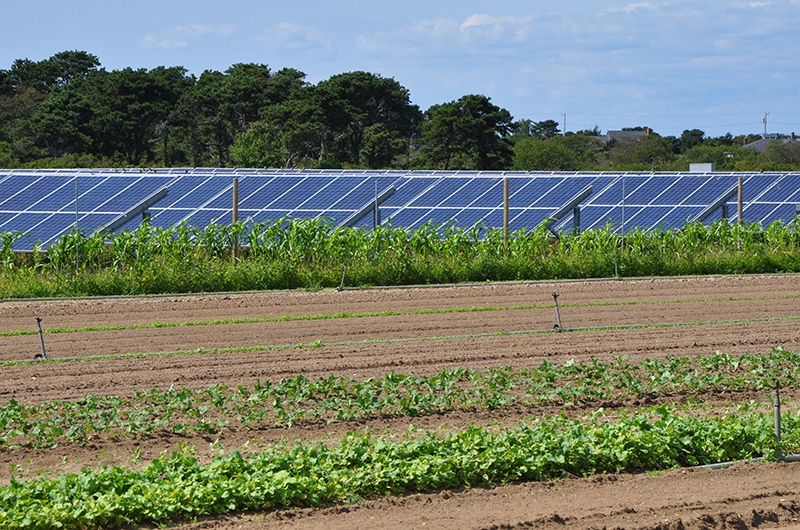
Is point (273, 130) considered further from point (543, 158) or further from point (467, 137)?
point (543, 158)

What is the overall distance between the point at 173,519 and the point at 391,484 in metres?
1.53

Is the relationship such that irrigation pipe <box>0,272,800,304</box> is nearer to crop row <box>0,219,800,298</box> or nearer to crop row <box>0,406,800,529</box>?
crop row <box>0,219,800,298</box>

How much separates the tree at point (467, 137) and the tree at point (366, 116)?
311 centimetres

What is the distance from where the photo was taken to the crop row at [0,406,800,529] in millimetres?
6664

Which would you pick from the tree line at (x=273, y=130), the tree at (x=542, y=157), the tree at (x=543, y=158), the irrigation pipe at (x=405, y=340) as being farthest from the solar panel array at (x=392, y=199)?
the tree at (x=542, y=157)

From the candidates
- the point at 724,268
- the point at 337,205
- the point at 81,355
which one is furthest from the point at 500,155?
the point at 81,355

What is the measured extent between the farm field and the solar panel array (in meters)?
5.84

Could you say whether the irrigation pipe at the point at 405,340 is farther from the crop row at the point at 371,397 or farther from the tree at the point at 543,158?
the tree at the point at 543,158

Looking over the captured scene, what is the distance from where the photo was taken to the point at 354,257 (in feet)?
64.1

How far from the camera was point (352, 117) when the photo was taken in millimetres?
66750

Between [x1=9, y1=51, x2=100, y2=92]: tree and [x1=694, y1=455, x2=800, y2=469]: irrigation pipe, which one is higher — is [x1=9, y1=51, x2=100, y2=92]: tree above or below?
above

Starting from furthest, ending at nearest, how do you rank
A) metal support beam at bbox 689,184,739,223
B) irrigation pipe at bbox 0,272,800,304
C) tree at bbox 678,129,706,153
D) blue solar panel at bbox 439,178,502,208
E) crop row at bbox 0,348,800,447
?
tree at bbox 678,129,706,153 < blue solar panel at bbox 439,178,502,208 < metal support beam at bbox 689,184,739,223 < irrigation pipe at bbox 0,272,800,304 < crop row at bbox 0,348,800,447

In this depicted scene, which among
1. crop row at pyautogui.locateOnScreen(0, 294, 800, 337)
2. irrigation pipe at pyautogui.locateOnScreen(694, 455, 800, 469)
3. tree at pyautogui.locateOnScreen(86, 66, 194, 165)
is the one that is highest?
tree at pyautogui.locateOnScreen(86, 66, 194, 165)

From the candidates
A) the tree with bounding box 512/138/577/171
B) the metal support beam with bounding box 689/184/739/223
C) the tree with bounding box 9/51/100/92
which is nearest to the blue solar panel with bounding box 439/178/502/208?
the metal support beam with bounding box 689/184/739/223
